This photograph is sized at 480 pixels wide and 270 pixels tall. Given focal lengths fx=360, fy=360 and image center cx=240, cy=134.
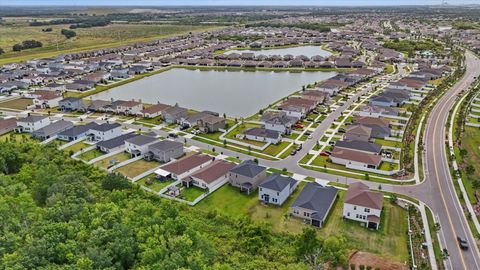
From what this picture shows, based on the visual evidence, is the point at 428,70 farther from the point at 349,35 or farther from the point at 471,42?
the point at 349,35

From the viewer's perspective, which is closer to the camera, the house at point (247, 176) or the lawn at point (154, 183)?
the house at point (247, 176)

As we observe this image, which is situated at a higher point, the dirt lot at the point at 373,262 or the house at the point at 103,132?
the house at the point at 103,132

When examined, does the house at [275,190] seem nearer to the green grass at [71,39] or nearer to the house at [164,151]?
the house at [164,151]

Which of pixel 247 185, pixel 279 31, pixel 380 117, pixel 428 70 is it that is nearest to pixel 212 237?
pixel 247 185

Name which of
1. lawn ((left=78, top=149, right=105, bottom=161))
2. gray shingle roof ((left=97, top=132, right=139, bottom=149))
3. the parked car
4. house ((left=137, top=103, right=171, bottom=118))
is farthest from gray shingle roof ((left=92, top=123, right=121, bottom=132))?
the parked car

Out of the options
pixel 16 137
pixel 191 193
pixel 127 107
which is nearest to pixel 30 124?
pixel 16 137

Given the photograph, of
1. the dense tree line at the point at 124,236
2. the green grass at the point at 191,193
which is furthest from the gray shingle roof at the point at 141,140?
the dense tree line at the point at 124,236

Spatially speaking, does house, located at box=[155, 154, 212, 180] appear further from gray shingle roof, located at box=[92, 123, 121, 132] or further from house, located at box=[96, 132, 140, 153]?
gray shingle roof, located at box=[92, 123, 121, 132]
